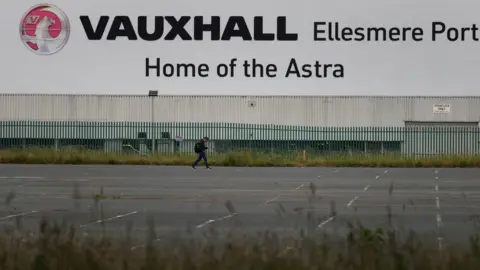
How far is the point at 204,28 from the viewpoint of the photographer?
2179 inches

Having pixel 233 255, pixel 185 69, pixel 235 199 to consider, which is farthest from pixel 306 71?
pixel 233 255

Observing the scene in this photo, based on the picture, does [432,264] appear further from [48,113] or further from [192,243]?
[48,113]

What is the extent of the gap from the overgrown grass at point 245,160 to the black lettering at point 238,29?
1291 cm

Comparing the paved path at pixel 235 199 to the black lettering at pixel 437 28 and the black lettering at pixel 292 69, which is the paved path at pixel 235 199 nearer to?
the black lettering at pixel 292 69

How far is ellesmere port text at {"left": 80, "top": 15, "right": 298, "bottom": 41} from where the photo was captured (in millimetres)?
55031

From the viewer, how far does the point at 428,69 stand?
54750 mm

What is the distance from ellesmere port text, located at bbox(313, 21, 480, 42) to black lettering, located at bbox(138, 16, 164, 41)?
9.74 metres

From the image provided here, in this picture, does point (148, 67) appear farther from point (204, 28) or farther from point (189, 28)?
point (204, 28)

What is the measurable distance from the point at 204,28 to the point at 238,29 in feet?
7.13

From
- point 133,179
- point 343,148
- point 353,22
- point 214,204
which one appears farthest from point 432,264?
point 353,22

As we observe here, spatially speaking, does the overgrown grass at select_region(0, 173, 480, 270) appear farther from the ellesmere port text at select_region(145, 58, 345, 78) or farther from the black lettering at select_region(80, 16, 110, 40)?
the black lettering at select_region(80, 16, 110, 40)

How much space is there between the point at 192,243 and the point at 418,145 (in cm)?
4499

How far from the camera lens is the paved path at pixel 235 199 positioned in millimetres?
14180

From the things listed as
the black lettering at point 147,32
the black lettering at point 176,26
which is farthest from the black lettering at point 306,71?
the black lettering at point 147,32
